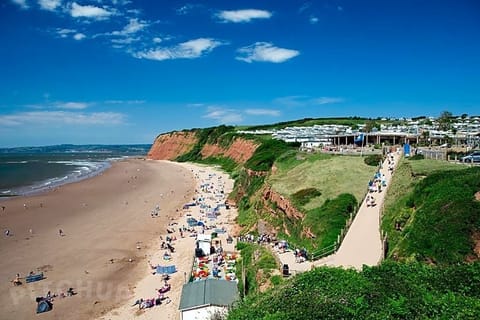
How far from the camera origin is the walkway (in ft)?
55.1

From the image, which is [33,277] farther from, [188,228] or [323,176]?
[323,176]

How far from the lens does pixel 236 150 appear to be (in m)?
82.9

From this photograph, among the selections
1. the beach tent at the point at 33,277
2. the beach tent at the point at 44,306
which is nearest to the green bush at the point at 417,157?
the beach tent at the point at 44,306

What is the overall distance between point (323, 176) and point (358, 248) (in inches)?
512

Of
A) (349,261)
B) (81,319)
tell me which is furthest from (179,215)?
(349,261)

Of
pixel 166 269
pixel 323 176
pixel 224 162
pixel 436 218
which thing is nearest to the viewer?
pixel 436 218

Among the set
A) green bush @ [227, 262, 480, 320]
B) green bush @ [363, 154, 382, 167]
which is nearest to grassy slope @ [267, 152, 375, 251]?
green bush @ [363, 154, 382, 167]

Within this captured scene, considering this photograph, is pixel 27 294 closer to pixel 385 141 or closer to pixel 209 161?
pixel 385 141

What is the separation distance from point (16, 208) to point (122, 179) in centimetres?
2737

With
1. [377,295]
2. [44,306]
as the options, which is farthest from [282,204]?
[377,295]

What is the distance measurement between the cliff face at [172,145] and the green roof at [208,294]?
98.7 meters

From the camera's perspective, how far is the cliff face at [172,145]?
394 feet

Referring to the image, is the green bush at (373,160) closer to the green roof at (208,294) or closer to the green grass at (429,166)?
the green grass at (429,166)

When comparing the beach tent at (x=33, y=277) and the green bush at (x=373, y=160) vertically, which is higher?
the green bush at (x=373, y=160)
